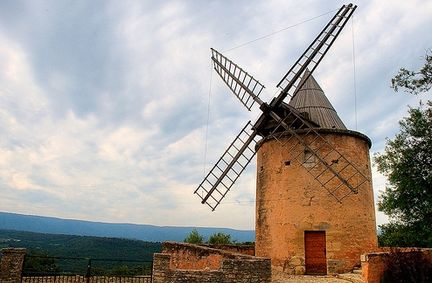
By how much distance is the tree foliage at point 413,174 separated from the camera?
1589cm

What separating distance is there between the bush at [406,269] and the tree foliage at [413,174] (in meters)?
5.52

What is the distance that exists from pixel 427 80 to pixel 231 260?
9072mm

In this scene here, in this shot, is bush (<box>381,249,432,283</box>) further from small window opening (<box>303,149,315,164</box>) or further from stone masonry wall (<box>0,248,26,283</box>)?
stone masonry wall (<box>0,248,26,283</box>)

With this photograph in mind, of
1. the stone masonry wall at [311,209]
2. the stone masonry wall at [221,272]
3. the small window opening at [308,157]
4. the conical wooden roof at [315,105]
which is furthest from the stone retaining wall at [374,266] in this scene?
the conical wooden roof at [315,105]

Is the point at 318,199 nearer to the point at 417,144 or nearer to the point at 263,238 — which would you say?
the point at 263,238

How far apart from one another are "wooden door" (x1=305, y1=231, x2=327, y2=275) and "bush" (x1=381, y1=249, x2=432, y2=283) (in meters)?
2.66

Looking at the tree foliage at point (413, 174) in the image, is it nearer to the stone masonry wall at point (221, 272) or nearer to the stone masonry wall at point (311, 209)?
the stone masonry wall at point (311, 209)

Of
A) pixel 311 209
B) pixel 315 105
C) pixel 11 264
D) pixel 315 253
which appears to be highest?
pixel 315 105

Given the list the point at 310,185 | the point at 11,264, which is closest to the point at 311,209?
the point at 310,185

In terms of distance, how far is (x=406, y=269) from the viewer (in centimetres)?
1073

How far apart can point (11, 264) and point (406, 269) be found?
441 inches

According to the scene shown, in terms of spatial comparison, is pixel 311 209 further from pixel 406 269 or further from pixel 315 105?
pixel 315 105

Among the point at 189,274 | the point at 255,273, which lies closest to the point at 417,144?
the point at 255,273

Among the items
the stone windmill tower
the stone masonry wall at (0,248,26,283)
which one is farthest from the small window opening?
the stone masonry wall at (0,248,26,283)
